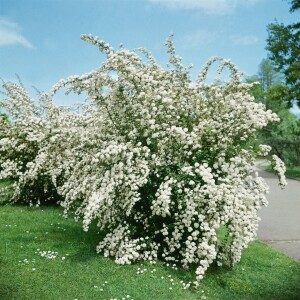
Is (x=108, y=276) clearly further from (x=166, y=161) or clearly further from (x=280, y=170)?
(x=280, y=170)

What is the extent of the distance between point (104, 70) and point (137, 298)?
3.62 metres

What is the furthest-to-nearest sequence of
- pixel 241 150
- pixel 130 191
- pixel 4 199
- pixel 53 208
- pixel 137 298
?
1. pixel 4 199
2. pixel 53 208
3. pixel 241 150
4. pixel 130 191
5. pixel 137 298

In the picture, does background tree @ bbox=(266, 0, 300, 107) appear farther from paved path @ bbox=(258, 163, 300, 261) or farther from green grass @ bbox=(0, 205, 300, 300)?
green grass @ bbox=(0, 205, 300, 300)

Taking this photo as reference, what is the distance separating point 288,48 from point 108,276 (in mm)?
25475

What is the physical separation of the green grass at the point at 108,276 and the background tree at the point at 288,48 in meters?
21.1

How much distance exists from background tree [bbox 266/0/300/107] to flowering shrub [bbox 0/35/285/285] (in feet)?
68.9

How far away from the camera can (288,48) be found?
1077 inches

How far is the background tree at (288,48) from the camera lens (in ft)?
86.6

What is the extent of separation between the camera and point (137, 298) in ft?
16.4

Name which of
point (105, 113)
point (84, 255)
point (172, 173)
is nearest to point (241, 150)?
point (172, 173)

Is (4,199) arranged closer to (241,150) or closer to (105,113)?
(105,113)

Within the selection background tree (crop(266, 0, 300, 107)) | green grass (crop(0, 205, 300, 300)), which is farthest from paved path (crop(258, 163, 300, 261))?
background tree (crop(266, 0, 300, 107))

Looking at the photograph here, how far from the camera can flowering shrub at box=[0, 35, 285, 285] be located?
572 cm

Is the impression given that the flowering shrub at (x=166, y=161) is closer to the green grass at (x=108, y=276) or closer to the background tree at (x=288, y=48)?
the green grass at (x=108, y=276)
